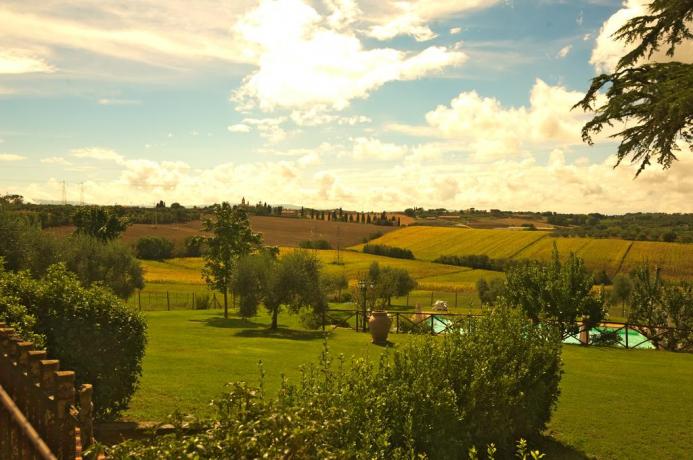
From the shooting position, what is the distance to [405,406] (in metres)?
7.67

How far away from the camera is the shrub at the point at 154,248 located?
83688 mm

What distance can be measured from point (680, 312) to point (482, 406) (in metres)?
25.6

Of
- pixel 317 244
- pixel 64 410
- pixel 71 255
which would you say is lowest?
pixel 317 244

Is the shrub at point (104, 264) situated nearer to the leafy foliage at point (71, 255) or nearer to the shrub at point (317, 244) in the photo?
the leafy foliage at point (71, 255)

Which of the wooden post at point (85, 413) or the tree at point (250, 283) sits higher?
the wooden post at point (85, 413)

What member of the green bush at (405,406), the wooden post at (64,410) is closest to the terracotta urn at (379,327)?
the green bush at (405,406)

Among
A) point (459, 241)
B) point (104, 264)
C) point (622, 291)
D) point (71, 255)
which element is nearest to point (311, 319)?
point (104, 264)

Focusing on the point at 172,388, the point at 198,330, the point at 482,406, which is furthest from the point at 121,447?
the point at 198,330

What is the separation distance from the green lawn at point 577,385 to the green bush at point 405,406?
1237 mm

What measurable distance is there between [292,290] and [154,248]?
57.4 m

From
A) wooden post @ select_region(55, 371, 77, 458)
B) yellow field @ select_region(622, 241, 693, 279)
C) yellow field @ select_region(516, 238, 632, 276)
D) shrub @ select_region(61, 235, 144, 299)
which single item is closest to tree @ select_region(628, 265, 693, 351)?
wooden post @ select_region(55, 371, 77, 458)

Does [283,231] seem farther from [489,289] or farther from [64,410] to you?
[64,410]

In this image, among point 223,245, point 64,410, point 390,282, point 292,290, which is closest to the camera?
point 64,410

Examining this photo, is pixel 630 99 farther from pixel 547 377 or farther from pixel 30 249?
pixel 30 249
